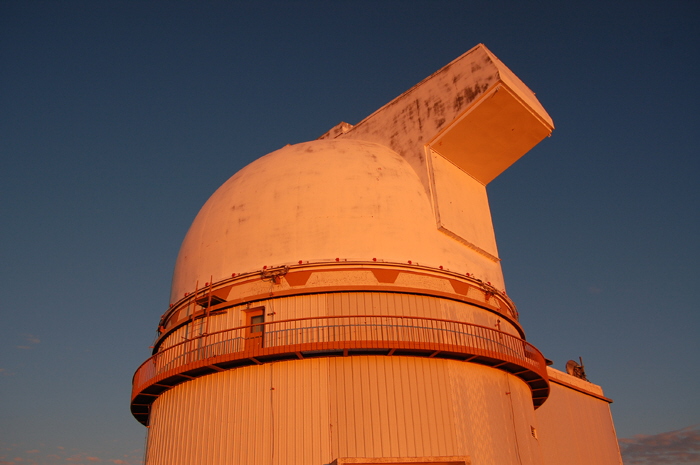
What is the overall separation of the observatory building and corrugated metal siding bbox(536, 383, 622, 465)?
827mm

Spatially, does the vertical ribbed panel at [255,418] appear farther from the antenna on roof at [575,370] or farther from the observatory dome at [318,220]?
the antenna on roof at [575,370]

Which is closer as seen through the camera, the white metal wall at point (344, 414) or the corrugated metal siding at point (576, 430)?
the white metal wall at point (344, 414)

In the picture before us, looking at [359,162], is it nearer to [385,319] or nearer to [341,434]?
[385,319]

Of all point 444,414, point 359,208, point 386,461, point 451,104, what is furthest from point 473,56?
point 386,461

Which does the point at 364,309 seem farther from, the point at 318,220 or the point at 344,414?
the point at 318,220

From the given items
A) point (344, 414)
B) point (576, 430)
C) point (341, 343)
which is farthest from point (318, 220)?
point (576, 430)

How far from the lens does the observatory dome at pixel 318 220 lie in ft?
55.6

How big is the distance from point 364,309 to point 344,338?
113cm

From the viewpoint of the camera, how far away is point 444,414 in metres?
14.9

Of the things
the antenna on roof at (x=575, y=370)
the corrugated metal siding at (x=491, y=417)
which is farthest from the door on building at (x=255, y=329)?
the antenna on roof at (x=575, y=370)

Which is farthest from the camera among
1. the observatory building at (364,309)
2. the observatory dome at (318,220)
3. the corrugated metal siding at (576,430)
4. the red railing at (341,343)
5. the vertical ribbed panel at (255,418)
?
the corrugated metal siding at (576,430)

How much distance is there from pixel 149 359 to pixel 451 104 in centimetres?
1195

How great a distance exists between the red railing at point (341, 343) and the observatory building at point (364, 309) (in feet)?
0.17

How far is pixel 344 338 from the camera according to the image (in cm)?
1518
